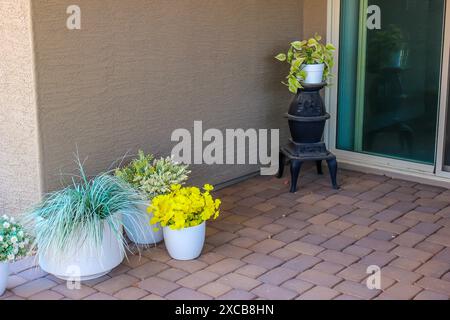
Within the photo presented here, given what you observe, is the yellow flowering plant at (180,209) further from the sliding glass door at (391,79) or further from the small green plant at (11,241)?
the sliding glass door at (391,79)

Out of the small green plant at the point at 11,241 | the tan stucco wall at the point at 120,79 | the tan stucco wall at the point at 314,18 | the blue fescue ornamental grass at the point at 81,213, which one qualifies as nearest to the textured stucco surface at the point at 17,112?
the tan stucco wall at the point at 120,79

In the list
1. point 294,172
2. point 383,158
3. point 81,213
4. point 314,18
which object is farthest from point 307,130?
point 81,213

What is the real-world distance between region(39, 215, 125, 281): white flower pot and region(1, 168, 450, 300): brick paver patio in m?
0.07

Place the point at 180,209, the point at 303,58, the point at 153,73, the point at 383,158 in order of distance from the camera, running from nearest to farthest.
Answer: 1. the point at 180,209
2. the point at 153,73
3. the point at 303,58
4. the point at 383,158

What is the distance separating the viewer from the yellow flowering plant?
382 cm

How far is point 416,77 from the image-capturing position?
523 centimetres

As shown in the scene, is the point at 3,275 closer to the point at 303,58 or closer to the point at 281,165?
the point at 281,165

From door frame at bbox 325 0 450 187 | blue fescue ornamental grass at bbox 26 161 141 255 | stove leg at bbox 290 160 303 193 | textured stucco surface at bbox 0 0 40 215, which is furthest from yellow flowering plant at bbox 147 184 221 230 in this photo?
door frame at bbox 325 0 450 187

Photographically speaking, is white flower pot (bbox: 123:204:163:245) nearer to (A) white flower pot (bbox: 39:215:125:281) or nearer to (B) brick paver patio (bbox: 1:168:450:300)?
(B) brick paver patio (bbox: 1:168:450:300)

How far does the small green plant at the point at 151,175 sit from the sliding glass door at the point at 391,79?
2.04m

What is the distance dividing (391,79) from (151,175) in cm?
235

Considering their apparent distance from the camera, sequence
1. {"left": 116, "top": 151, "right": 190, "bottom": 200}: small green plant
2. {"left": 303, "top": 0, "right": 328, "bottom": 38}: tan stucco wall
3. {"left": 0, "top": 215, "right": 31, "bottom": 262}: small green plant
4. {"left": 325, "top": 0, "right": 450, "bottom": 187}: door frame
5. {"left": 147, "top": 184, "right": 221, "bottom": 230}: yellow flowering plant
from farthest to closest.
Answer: {"left": 303, "top": 0, "right": 328, "bottom": 38}: tan stucco wall → {"left": 325, "top": 0, "right": 450, "bottom": 187}: door frame → {"left": 116, "top": 151, "right": 190, "bottom": 200}: small green plant → {"left": 147, "top": 184, "right": 221, "bottom": 230}: yellow flowering plant → {"left": 0, "top": 215, "right": 31, "bottom": 262}: small green plant

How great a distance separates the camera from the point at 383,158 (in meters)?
5.54
